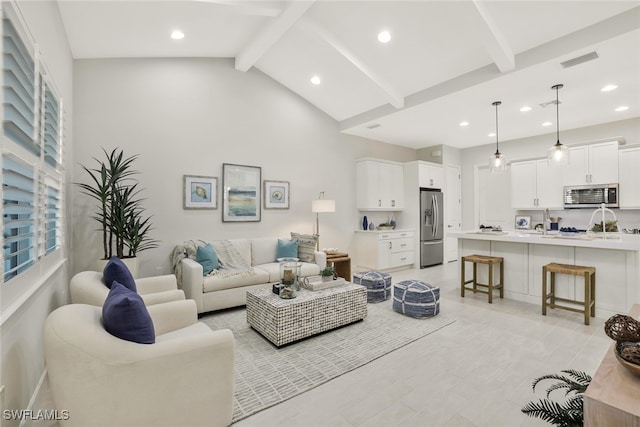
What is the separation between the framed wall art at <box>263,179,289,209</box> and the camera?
4.92 m

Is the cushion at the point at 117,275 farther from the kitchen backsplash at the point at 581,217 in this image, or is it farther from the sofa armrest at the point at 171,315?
the kitchen backsplash at the point at 581,217

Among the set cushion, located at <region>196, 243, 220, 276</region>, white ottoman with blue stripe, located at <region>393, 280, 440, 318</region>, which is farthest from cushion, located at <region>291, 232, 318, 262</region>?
white ottoman with blue stripe, located at <region>393, 280, 440, 318</region>

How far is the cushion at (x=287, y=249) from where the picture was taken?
452 cm

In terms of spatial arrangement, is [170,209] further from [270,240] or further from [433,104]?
[433,104]

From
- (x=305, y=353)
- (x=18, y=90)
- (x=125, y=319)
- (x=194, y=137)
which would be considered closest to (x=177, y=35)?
(x=194, y=137)

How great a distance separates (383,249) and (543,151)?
392cm

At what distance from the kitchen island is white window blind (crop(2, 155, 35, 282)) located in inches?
181

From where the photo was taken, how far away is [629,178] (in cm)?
479

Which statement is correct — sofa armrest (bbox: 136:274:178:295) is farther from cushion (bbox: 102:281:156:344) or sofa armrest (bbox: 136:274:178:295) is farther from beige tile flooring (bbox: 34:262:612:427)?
cushion (bbox: 102:281:156:344)

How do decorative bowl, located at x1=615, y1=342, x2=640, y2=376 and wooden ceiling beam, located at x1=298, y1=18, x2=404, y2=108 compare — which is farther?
wooden ceiling beam, located at x1=298, y1=18, x2=404, y2=108

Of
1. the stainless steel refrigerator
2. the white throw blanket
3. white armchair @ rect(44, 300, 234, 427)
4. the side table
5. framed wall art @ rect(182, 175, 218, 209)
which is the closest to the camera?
white armchair @ rect(44, 300, 234, 427)

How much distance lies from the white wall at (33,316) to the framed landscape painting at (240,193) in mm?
2082

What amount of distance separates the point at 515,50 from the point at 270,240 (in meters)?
4.03

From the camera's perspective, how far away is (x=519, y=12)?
2.92 metres
